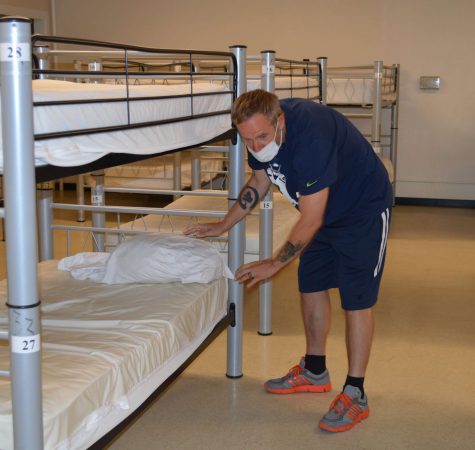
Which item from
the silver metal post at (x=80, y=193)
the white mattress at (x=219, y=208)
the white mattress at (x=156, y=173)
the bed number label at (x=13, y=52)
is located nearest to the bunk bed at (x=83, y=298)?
the bed number label at (x=13, y=52)

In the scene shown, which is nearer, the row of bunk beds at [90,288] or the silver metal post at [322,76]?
the row of bunk beds at [90,288]

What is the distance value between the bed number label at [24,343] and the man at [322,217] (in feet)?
3.13

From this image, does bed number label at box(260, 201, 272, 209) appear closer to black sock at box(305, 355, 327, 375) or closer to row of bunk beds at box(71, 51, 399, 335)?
row of bunk beds at box(71, 51, 399, 335)

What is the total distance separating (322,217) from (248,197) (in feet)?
1.68

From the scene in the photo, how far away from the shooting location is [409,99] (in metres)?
7.44

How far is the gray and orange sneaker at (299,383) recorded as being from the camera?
3088mm

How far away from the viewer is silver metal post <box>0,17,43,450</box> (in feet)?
4.78

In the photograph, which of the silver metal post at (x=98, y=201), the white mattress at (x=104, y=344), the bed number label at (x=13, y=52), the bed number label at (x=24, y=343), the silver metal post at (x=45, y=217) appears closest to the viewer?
the bed number label at (x=13, y=52)

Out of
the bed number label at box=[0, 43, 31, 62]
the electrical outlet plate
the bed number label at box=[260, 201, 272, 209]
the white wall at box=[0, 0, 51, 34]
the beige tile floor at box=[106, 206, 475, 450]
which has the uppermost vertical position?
the white wall at box=[0, 0, 51, 34]

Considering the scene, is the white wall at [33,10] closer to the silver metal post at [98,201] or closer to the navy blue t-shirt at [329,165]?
the silver metal post at [98,201]

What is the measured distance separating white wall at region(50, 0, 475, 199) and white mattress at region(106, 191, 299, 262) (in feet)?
10.3

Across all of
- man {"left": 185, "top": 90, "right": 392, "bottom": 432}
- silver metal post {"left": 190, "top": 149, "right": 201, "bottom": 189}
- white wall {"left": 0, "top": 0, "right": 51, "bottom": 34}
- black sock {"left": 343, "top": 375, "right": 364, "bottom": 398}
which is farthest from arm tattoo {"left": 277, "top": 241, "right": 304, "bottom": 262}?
white wall {"left": 0, "top": 0, "right": 51, "bottom": 34}

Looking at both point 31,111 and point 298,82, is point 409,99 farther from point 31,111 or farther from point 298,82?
point 31,111

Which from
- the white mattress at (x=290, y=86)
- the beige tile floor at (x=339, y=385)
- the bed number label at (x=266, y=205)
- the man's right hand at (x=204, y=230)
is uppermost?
the white mattress at (x=290, y=86)
